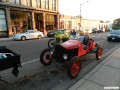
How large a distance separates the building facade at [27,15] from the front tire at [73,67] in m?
22.6

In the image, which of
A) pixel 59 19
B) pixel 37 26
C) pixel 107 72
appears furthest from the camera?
pixel 59 19

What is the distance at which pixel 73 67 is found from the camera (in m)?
5.29

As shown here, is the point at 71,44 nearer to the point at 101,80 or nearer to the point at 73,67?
the point at 73,67

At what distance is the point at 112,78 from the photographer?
5246 millimetres

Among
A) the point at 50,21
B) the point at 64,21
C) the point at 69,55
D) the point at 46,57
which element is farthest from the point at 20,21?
the point at 69,55

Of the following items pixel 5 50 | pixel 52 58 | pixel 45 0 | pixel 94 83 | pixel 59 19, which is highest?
pixel 45 0

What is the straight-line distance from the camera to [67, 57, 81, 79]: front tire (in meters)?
5.09

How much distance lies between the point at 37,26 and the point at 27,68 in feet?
91.0

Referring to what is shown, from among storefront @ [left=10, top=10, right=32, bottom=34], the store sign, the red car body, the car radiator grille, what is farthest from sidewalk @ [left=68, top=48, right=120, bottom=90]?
storefront @ [left=10, top=10, right=32, bottom=34]

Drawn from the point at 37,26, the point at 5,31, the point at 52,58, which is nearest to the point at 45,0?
the point at 37,26

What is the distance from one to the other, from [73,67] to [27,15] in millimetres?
26783

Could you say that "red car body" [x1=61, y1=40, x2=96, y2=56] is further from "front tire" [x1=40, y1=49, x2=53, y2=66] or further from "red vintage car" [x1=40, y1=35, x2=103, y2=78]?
"front tire" [x1=40, y1=49, x2=53, y2=66]

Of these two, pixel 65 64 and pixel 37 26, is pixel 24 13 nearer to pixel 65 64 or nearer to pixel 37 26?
pixel 37 26

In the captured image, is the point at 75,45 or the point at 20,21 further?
the point at 20,21
